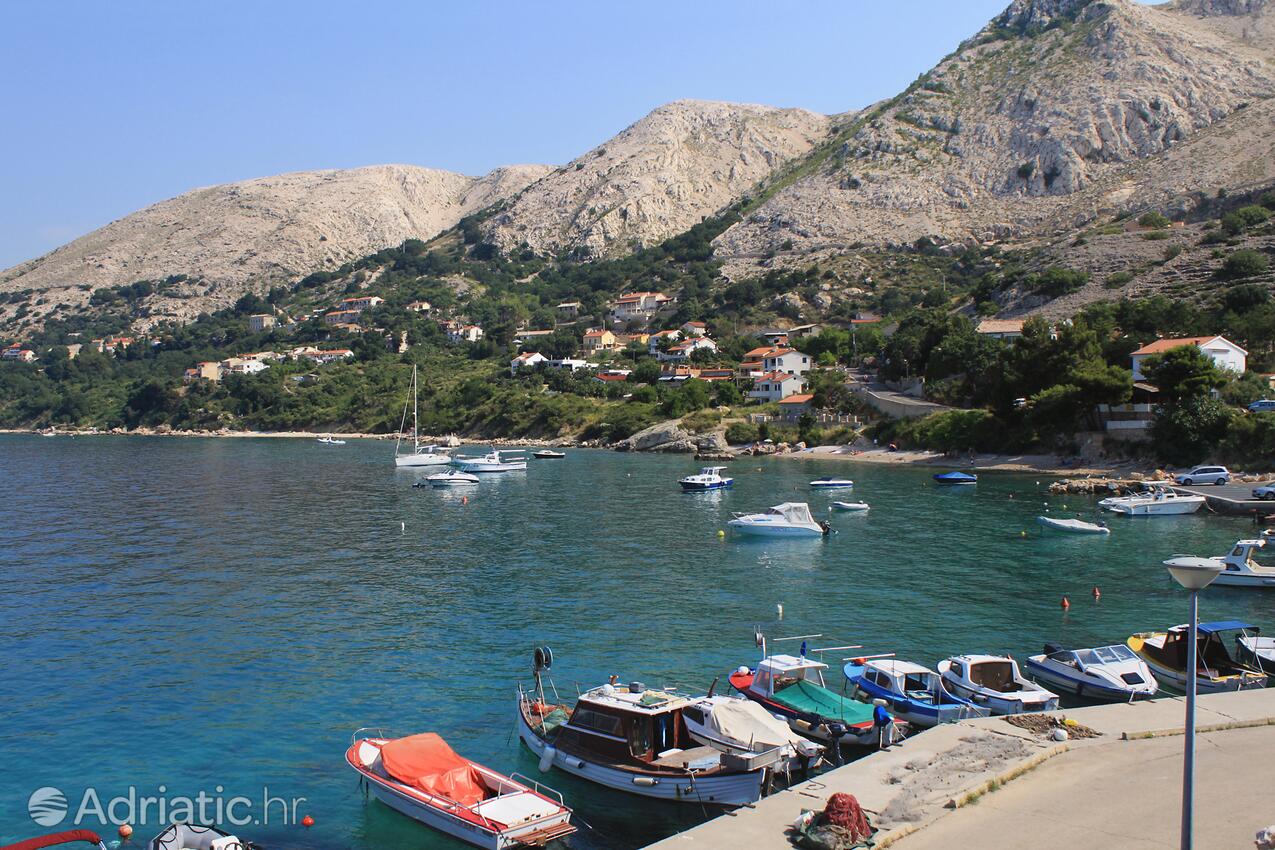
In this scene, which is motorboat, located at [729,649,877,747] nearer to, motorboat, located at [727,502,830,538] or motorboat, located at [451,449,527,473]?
motorboat, located at [727,502,830,538]

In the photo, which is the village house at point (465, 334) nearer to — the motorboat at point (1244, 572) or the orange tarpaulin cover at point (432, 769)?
the motorboat at point (1244, 572)

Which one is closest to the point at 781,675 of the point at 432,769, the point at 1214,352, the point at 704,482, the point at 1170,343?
the point at 432,769

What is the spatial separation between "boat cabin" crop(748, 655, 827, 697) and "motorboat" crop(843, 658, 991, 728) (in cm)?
118

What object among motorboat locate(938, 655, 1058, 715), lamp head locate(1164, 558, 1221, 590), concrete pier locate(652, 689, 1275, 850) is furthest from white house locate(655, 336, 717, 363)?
lamp head locate(1164, 558, 1221, 590)

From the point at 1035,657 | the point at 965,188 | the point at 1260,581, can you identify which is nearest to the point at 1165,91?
the point at 965,188

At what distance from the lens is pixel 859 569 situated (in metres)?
41.6

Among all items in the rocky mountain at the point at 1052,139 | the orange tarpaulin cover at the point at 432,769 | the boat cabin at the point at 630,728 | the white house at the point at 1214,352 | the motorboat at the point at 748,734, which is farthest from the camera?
the rocky mountain at the point at 1052,139

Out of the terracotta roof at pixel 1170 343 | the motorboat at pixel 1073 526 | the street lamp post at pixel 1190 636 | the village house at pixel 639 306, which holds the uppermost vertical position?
the village house at pixel 639 306

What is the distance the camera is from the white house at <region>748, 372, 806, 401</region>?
112 m

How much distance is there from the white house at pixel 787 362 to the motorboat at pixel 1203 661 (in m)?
92.7

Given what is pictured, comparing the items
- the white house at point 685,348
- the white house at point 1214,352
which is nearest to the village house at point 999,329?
the white house at point 1214,352

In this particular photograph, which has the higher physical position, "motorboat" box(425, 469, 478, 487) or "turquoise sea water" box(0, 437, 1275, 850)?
"motorboat" box(425, 469, 478, 487)

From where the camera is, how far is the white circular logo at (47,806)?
→ 60.5 ft

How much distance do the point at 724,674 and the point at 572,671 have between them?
4.49m
